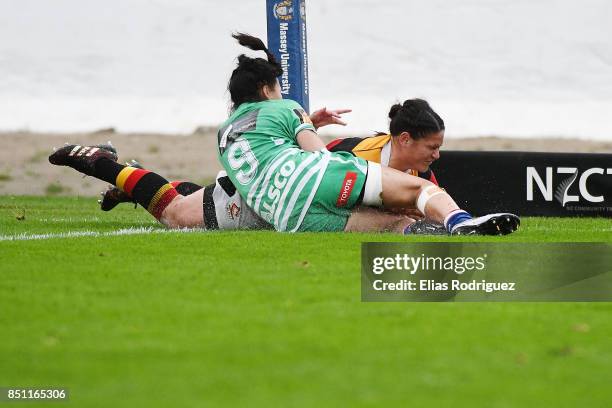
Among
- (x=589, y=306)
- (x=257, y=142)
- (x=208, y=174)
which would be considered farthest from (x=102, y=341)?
(x=208, y=174)

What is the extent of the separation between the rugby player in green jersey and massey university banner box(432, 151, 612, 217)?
2.84m

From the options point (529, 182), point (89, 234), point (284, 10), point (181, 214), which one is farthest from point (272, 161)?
point (529, 182)

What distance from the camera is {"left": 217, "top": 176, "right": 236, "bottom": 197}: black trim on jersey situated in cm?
649

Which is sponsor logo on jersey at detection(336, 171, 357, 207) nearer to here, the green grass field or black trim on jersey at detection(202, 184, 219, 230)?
black trim on jersey at detection(202, 184, 219, 230)

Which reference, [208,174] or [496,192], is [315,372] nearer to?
[496,192]

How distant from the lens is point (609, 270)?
462cm

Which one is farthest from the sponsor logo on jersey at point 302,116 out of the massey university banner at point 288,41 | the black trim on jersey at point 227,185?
the massey university banner at point 288,41

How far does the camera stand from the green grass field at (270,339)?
276 centimetres

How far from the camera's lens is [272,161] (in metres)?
6.16

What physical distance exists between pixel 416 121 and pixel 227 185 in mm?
1069

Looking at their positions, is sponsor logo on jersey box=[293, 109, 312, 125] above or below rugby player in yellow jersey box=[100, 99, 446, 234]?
above

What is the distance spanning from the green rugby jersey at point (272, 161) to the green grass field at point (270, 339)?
3.77 ft

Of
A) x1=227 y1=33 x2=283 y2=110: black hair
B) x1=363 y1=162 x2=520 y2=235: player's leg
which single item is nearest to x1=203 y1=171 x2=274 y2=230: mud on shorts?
x1=227 y1=33 x2=283 y2=110: black hair

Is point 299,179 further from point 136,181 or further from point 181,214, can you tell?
point 136,181
